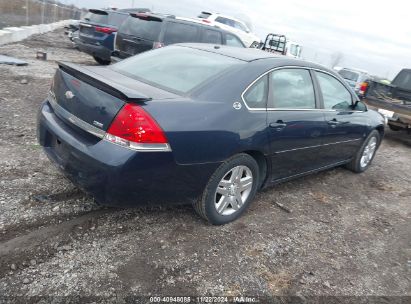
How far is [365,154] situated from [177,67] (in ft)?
12.2

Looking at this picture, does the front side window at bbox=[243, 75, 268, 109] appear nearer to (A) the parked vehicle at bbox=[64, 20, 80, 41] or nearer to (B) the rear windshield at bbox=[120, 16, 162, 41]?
(B) the rear windshield at bbox=[120, 16, 162, 41]

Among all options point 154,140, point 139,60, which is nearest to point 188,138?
point 154,140

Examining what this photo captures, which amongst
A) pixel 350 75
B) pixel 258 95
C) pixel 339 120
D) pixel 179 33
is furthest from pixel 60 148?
pixel 350 75

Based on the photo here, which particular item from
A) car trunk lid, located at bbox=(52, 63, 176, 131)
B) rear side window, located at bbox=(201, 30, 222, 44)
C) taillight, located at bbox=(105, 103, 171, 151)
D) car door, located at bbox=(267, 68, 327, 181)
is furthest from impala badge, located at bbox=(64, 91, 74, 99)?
rear side window, located at bbox=(201, 30, 222, 44)

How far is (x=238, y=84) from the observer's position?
348 cm

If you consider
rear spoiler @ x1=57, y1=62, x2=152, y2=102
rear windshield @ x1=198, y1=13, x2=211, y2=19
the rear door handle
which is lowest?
the rear door handle

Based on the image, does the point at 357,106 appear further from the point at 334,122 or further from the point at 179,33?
the point at 179,33

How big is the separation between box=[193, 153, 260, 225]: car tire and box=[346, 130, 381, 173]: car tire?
2.63 m

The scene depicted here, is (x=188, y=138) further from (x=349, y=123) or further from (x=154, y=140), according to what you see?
(x=349, y=123)

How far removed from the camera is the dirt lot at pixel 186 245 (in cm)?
275

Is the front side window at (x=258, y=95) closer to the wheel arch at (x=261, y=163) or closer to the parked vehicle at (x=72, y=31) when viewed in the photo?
the wheel arch at (x=261, y=163)

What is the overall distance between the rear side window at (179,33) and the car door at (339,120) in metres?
5.34

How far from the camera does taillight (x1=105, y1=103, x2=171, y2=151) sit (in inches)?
109

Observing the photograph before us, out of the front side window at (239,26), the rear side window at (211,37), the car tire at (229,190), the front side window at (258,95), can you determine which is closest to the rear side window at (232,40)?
the rear side window at (211,37)
